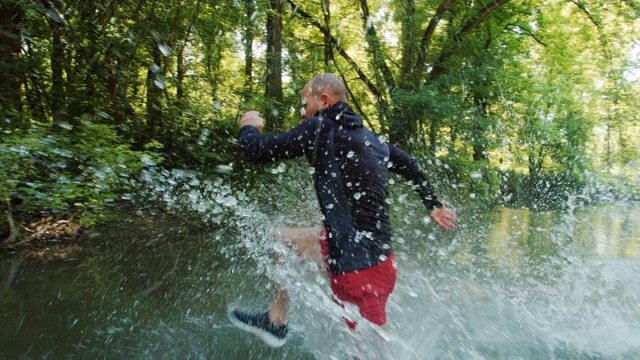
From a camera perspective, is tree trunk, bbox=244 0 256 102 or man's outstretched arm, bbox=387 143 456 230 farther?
tree trunk, bbox=244 0 256 102

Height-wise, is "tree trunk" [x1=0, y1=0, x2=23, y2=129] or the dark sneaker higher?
"tree trunk" [x1=0, y1=0, x2=23, y2=129]

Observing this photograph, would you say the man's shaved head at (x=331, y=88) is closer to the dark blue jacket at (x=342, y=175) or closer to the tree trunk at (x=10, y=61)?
the dark blue jacket at (x=342, y=175)

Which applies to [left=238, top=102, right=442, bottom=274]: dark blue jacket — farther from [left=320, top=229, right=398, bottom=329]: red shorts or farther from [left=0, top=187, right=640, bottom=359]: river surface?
[left=0, top=187, right=640, bottom=359]: river surface

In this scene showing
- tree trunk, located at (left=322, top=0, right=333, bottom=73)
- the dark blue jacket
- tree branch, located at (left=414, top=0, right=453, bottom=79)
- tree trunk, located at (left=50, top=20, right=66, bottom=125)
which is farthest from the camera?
tree trunk, located at (left=322, top=0, right=333, bottom=73)

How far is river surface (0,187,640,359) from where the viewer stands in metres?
3.63

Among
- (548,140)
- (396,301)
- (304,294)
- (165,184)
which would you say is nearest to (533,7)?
(548,140)

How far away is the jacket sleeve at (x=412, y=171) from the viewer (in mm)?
3533

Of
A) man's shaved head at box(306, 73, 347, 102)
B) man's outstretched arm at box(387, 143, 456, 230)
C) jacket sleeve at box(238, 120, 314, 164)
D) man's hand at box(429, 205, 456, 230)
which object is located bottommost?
man's hand at box(429, 205, 456, 230)

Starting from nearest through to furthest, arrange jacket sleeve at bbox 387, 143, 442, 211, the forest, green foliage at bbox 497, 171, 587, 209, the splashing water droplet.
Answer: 1. jacket sleeve at bbox 387, 143, 442, 211
2. the forest
3. the splashing water droplet
4. green foliage at bbox 497, 171, 587, 209

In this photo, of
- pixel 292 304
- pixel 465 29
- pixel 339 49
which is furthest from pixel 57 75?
pixel 465 29

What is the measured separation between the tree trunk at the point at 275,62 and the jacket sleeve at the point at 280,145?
7235 mm

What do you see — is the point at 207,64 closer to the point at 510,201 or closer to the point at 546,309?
the point at 546,309

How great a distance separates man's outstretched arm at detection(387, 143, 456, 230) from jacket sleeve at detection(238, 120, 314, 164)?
2.60 ft

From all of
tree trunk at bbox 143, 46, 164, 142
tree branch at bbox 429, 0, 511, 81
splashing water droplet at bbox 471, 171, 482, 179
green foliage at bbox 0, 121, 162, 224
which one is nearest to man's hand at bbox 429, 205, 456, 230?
green foliage at bbox 0, 121, 162, 224
